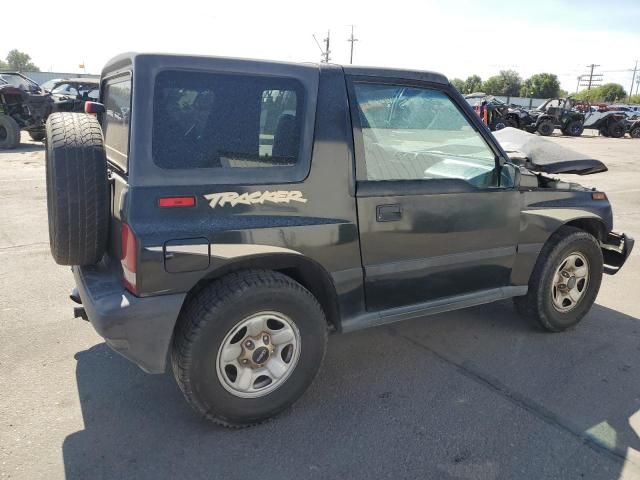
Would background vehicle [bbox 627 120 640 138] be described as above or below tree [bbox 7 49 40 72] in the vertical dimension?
below

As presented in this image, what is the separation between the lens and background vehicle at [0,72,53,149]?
13.7 meters

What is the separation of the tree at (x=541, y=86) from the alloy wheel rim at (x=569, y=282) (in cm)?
10259

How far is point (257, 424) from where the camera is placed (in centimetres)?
271

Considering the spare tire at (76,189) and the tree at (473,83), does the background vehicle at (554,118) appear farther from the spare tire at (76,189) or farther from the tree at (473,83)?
the tree at (473,83)

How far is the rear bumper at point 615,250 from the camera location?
4.12 metres

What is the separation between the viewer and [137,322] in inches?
91.7

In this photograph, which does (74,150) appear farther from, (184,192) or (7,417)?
(7,417)

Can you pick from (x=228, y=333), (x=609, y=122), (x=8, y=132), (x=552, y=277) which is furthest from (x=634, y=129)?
(x=228, y=333)

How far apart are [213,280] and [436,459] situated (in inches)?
54.4

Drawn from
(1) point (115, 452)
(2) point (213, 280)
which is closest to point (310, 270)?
(2) point (213, 280)

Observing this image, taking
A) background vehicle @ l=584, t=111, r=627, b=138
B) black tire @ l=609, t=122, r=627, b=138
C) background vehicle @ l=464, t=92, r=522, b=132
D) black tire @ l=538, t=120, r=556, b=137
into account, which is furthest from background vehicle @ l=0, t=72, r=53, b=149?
black tire @ l=609, t=122, r=627, b=138

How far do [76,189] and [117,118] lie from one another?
0.78 meters

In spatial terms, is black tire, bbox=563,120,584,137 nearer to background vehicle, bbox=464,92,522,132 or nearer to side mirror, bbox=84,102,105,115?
background vehicle, bbox=464,92,522,132

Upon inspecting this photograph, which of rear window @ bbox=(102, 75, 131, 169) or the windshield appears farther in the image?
the windshield
